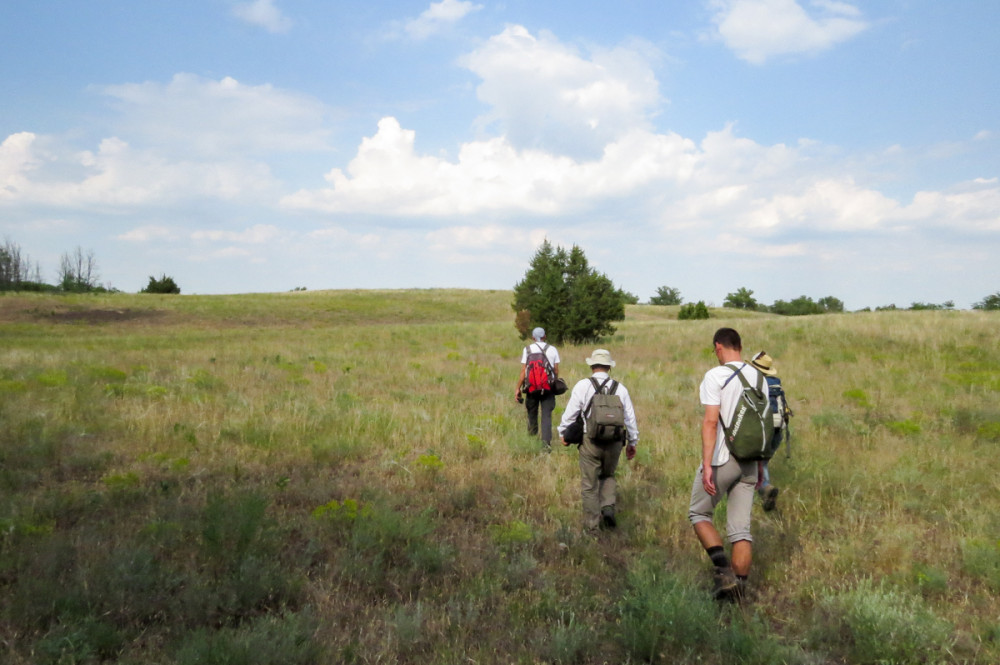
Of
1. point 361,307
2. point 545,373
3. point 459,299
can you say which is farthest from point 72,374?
point 459,299

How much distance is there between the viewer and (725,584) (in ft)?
15.6

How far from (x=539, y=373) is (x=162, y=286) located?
240 ft

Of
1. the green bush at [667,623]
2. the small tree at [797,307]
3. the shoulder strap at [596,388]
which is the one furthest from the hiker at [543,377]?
the small tree at [797,307]

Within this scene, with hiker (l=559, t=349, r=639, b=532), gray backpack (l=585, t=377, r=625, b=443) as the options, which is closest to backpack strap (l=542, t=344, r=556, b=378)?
hiker (l=559, t=349, r=639, b=532)

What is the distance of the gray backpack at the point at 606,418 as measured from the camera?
5.99 meters

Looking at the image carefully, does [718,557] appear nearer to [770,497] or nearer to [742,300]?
[770,497]

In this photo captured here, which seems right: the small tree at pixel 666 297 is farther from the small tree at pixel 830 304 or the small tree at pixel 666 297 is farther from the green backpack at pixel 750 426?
the green backpack at pixel 750 426

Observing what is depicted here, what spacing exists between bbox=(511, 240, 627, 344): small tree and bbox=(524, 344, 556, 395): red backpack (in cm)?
1861

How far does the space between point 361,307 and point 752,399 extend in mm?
58481

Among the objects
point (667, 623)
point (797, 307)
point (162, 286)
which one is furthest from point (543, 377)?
point (797, 307)

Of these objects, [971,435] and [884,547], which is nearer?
[884,547]

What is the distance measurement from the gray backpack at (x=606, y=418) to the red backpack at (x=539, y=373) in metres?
3.18

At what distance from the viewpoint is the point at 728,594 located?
190 inches

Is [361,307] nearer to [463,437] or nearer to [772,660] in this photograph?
[463,437]
